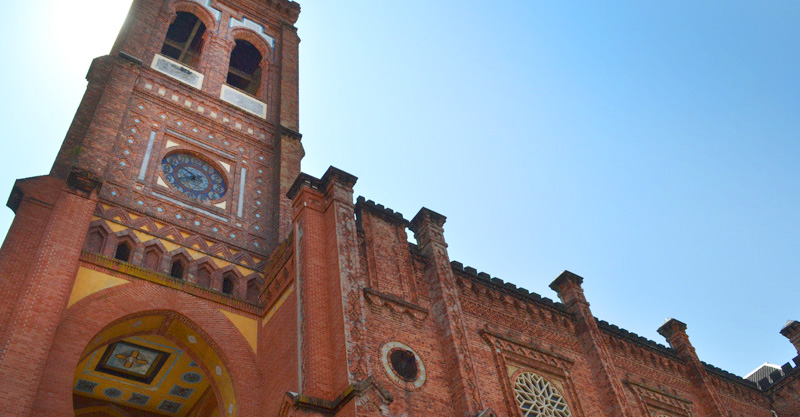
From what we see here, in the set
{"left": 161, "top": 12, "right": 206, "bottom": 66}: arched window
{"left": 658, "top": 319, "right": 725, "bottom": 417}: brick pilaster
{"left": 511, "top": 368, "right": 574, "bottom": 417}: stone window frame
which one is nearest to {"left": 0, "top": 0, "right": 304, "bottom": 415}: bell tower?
{"left": 161, "top": 12, "right": 206, "bottom": 66}: arched window

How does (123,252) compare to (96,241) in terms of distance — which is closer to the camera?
(96,241)

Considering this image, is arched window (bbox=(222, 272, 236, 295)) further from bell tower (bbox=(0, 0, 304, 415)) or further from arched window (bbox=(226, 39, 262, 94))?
arched window (bbox=(226, 39, 262, 94))

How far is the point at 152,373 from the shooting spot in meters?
15.4

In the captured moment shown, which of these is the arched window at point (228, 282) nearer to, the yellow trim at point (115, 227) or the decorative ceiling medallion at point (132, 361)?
the decorative ceiling medallion at point (132, 361)

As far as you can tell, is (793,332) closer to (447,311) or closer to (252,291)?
(447,311)

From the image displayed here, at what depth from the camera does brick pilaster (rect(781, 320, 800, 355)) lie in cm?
2580

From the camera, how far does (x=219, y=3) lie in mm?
25828

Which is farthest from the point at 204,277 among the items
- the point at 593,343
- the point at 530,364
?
the point at 593,343

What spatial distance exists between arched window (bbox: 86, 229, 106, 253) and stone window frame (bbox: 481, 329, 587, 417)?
9188 mm

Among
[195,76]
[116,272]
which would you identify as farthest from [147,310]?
[195,76]

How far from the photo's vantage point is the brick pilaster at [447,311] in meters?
13.5

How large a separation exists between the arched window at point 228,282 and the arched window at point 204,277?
0.37 metres

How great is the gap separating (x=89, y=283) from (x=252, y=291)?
152 inches

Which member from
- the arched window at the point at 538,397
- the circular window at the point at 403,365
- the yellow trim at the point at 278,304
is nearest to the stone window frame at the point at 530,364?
the arched window at the point at 538,397
